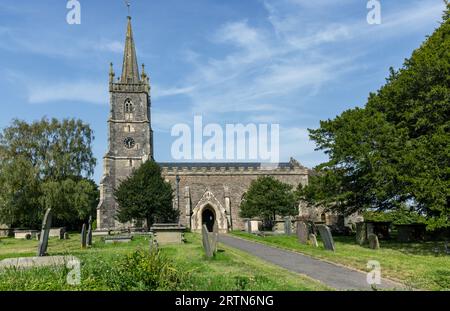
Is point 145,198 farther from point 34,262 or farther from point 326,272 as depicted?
point 326,272

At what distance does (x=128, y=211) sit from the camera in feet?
119

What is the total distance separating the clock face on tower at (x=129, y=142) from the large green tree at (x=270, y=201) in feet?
50.0

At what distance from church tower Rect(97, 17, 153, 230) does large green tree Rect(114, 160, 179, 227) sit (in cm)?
542

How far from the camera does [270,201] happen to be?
35719 mm

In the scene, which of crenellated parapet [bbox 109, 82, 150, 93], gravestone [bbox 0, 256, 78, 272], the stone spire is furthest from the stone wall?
gravestone [bbox 0, 256, 78, 272]

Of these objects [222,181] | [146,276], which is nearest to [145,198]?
[222,181]

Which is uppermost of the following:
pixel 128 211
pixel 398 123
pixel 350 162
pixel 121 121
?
pixel 121 121

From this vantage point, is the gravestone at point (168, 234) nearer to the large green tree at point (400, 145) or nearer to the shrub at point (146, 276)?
the large green tree at point (400, 145)

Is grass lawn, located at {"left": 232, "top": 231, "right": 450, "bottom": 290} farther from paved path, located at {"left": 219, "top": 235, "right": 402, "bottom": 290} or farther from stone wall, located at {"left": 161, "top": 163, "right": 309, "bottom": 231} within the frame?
stone wall, located at {"left": 161, "top": 163, "right": 309, "bottom": 231}

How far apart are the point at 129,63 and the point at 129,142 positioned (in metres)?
9.92

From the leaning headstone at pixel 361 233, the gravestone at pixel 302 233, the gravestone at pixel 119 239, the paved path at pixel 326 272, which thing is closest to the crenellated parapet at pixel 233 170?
the gravestone at pixel 119 239
